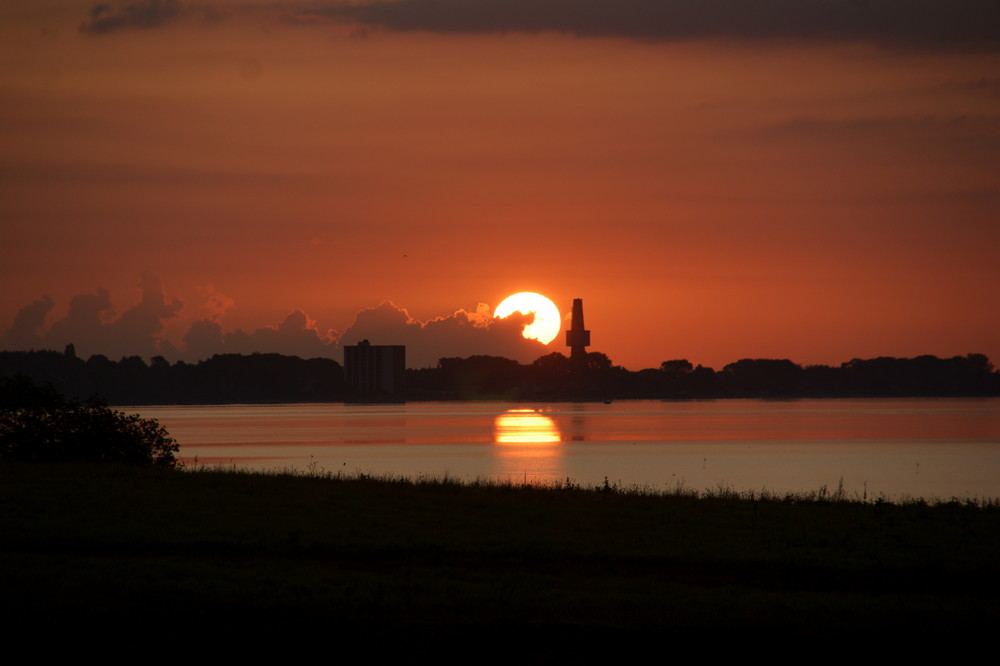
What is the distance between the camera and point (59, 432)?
40.3m

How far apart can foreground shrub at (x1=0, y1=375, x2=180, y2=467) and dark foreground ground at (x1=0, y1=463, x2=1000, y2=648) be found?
37.3ft

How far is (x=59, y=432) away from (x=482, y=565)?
89.2 ft

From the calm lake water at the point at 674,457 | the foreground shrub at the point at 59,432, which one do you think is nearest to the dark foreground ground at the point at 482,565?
the foreground shrub at the point at 59,432

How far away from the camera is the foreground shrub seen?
39.8 m

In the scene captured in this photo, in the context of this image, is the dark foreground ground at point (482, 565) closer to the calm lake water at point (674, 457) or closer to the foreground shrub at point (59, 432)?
the foreground shrub at point (59, 432)

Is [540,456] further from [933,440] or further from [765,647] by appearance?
[765,647]

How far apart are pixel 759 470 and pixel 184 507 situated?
60917 mm

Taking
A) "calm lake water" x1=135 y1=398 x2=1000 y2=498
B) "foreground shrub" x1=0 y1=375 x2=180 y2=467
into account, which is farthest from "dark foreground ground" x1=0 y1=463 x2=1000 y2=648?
"calm lake water" x1=135 y1=398 x2=1000 y2=498

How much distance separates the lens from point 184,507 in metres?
24.4

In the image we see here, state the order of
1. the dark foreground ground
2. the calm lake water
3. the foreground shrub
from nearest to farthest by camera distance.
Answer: the dark foreground ground → the foreground shrub → the calm lake water

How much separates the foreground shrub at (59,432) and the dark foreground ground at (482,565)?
11365 millimetres

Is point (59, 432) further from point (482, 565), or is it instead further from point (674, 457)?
point (674, 457)

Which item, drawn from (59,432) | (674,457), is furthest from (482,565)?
(674,457)

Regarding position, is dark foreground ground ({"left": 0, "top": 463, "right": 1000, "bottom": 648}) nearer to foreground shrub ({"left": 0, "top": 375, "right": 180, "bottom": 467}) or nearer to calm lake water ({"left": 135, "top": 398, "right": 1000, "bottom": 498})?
foreground shrub ({"left": 0, "top": 375, "right": 180, "bottom": 467})
